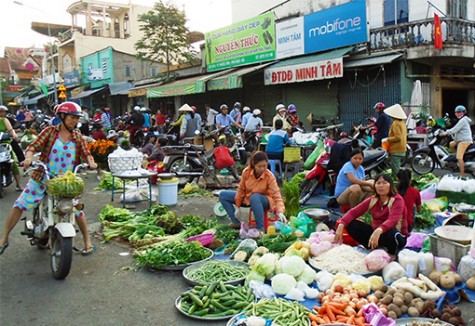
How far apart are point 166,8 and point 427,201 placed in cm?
2115

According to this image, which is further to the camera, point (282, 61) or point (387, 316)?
point (282, 61)

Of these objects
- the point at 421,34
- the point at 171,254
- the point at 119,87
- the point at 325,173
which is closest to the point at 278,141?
the point at 325,173

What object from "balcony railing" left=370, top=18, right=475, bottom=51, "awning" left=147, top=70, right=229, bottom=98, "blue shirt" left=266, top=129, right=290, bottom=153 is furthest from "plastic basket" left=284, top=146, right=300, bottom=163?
"awning" left=147, top=70, right=229, bottom=98

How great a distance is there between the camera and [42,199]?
193 inches

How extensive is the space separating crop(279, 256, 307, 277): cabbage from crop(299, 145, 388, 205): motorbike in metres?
2.98

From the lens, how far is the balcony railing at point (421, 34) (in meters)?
13.1

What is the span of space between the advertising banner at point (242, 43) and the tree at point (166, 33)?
2.82 m

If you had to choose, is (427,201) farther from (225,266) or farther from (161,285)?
(161,285)

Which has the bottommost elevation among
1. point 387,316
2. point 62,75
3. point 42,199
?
point 387,316

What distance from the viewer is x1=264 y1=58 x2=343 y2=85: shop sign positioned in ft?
46.7

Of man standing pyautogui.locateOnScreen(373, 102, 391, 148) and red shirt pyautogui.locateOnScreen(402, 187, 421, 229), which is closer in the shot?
red shirt pyautogui.locateOnScreen(402, 187, 421, 229)

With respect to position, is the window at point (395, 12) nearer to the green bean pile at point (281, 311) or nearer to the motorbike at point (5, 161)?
the motorbike at point (5, 161)

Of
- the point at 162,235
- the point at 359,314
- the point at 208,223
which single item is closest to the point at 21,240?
the point at 162,235

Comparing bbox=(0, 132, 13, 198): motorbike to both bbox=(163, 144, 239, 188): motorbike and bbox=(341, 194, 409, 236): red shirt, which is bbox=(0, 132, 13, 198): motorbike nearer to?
bbox=(163, 144, 239, 188): motorbike
